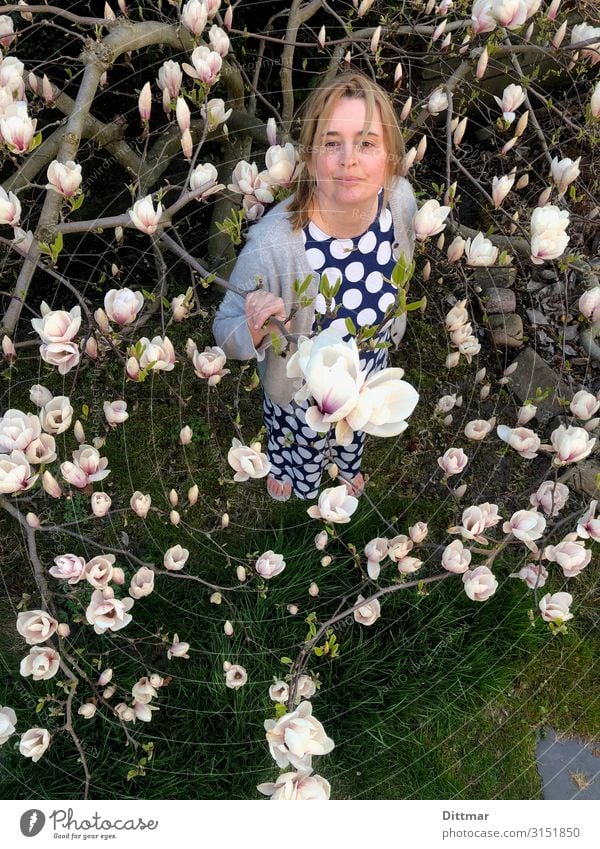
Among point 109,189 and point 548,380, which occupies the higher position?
point 109,189

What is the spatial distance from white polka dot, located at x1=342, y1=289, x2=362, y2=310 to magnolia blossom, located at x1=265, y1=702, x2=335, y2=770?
620 mm

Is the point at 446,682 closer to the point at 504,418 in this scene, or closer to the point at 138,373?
the point at 504,418

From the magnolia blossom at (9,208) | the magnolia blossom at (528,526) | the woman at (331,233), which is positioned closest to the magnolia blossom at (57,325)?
the magnolia blossom at (9,208)

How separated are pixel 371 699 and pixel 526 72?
6.24 ft

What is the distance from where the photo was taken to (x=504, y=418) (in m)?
1.59

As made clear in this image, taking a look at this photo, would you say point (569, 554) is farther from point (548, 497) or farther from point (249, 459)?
point (249, 459)

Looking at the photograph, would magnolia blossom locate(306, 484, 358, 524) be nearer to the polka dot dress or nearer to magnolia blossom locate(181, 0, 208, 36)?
the polka dot dress

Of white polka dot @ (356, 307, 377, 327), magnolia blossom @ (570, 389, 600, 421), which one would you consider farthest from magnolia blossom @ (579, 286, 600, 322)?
white polka dot @ (356, 307, 377, 327)

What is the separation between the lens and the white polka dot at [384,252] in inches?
37.7

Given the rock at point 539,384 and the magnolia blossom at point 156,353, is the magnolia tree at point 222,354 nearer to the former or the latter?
the magnolia blossom at point 156,353

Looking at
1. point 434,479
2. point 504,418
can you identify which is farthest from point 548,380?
point 434,479

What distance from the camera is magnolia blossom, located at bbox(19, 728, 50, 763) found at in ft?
Result: 2.58

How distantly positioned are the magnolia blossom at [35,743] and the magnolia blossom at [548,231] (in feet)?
3.20

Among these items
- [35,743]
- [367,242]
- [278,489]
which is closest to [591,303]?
[367,242]
